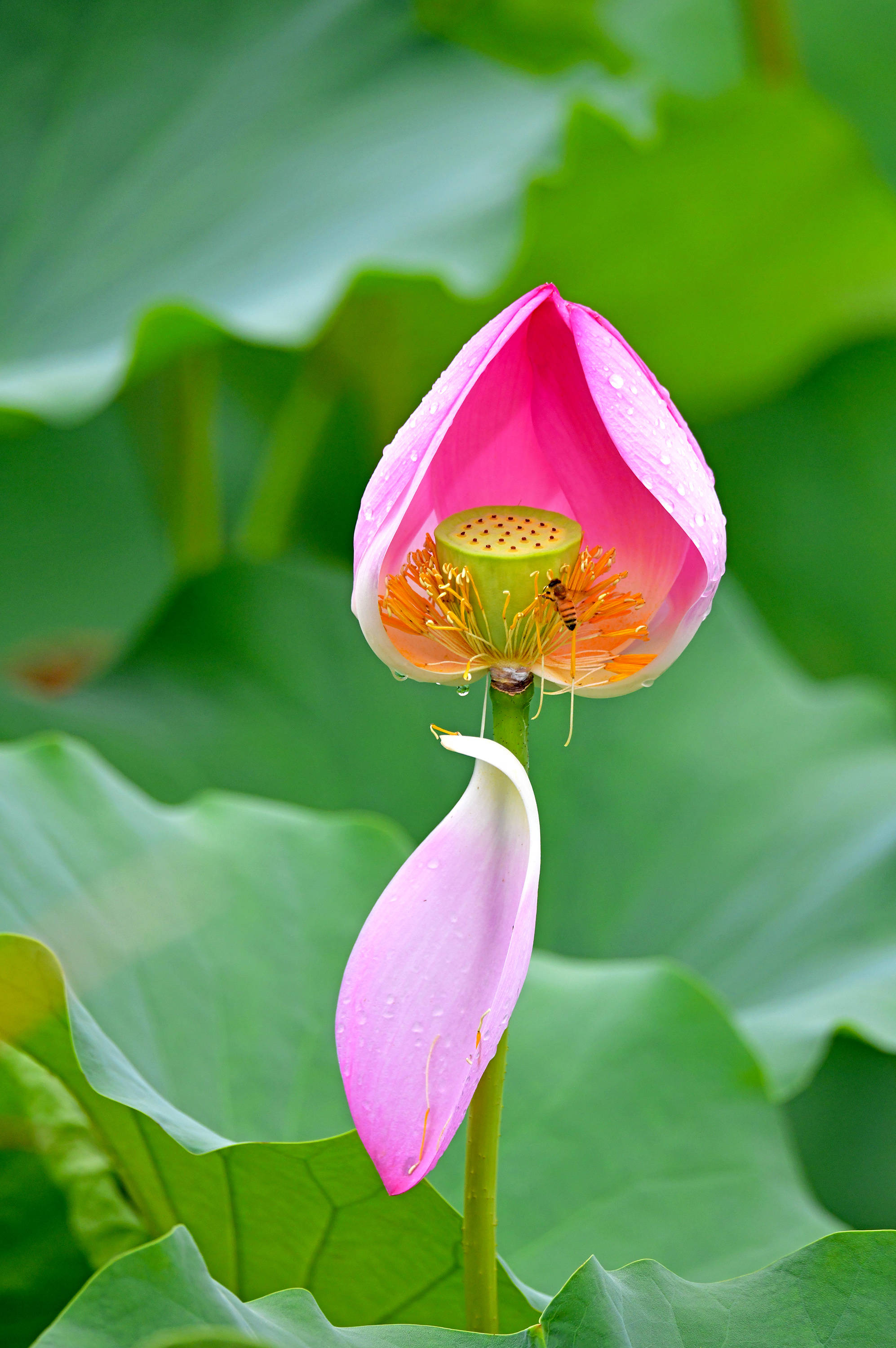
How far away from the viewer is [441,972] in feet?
1.59

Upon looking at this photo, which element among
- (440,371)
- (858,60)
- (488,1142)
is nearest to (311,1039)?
(488,1142)

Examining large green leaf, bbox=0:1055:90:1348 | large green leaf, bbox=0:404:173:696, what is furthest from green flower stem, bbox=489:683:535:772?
large green leaf, bbox=0:404:173:696

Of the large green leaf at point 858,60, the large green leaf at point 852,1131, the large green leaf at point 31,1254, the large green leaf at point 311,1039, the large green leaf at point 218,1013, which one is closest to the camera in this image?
the large green leaf at point 218,1013

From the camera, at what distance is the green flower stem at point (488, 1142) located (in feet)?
1.64

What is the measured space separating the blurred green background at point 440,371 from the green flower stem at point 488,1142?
558mm

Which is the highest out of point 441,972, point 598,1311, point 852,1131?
point 441,972

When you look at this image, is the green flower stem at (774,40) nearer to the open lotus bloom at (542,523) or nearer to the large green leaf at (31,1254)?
the open lotus bloom at (542,523)

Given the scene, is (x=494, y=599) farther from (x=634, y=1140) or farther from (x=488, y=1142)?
(x=634, y=1140)

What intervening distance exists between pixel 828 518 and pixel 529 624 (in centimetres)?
163

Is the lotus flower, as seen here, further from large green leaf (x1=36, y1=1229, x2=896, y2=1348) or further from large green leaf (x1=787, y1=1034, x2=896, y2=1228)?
large green leaf (x1=787, y1=1034, x2=896, y2=1228)

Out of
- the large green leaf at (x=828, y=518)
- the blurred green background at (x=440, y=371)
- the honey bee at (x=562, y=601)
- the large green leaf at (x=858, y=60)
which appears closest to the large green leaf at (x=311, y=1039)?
the blurred green background at (x=440, y=371)

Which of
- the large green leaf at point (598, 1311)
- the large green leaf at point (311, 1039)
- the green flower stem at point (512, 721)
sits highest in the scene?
the green flower stem at point (512, 721)

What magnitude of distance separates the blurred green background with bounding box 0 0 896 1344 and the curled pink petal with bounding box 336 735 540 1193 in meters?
0.63

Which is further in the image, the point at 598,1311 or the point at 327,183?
the point at 327,183
